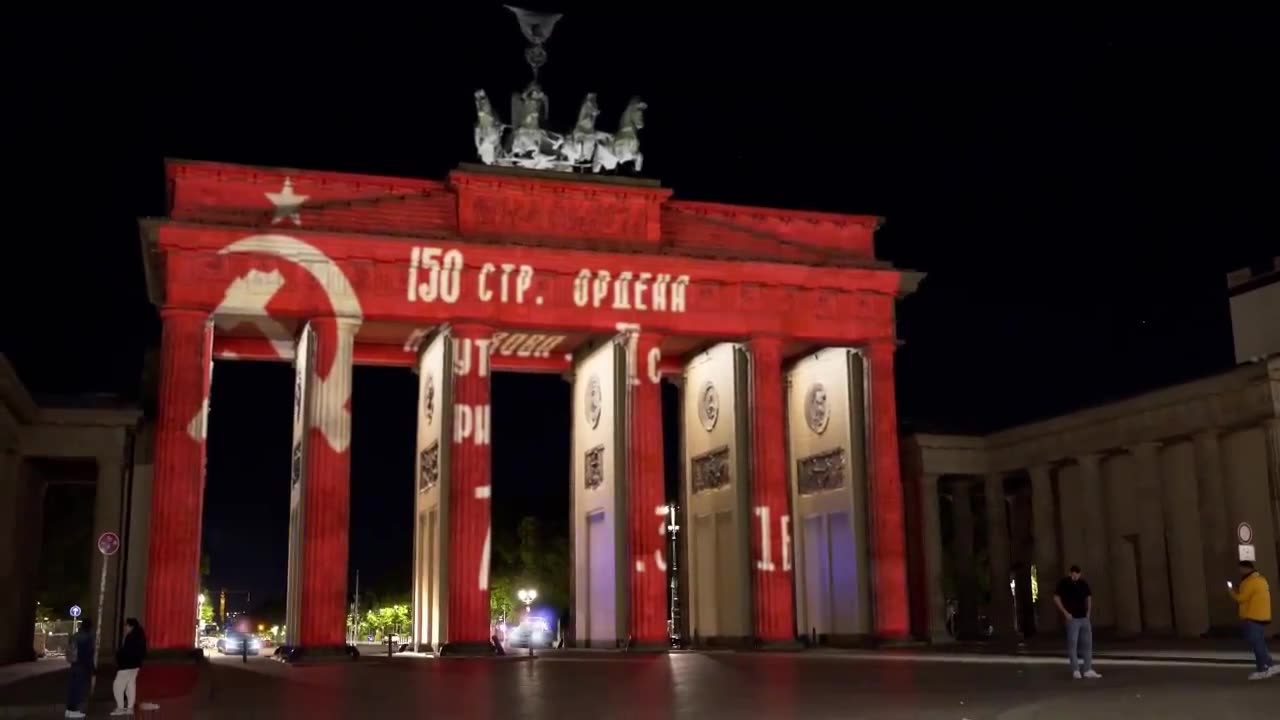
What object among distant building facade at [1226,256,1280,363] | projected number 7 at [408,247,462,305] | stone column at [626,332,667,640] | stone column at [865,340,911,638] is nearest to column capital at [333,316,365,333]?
projected number 7 at [408,247,462,305]

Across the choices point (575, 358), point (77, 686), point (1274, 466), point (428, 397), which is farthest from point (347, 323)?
point (1274, 466)

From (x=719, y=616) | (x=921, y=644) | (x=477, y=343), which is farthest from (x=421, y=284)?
(x=921, y=644)

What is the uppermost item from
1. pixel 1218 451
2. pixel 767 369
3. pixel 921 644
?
pixel 767 369

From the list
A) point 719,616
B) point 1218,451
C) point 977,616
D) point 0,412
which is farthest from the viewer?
point 977,616

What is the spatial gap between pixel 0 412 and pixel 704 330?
21651 mm

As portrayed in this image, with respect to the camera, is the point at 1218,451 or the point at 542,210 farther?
the point at 542,210

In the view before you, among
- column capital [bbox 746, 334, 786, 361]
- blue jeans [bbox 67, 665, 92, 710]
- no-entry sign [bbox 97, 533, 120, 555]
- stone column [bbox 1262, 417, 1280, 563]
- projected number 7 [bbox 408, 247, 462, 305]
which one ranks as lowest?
blue jeans [bbox 67, 665, 92, 710]

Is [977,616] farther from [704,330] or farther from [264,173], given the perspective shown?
[264,173]

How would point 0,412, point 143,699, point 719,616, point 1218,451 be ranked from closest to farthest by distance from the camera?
point 143,699, point 0,412, point 1218,451, point 719,616

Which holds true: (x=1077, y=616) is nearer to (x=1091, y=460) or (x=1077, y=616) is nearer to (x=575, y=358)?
(x=1091, y=460)

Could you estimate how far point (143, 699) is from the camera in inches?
845

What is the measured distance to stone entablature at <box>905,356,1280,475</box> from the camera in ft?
124

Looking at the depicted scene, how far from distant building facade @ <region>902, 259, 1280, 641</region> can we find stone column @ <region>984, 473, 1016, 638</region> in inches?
2.2

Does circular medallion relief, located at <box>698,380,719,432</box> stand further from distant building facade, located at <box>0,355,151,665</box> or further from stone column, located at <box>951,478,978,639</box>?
distant building facade, located at <box>0,355,151,665</box>
